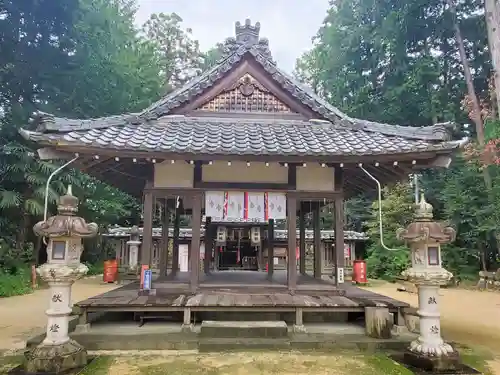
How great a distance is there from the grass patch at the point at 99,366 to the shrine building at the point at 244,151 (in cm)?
98

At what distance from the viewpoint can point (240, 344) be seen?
5.87 metres

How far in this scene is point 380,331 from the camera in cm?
620

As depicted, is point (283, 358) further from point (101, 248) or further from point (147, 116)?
point (101, 248)

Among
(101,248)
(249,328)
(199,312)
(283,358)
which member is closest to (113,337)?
(199,312)

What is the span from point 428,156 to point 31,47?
19576 millimetres

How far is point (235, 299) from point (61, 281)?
294 cm

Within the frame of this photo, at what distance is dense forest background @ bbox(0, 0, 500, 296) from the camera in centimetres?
1633

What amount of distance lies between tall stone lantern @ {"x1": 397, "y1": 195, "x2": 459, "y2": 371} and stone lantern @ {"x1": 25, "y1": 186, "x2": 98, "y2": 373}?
4.75 meters

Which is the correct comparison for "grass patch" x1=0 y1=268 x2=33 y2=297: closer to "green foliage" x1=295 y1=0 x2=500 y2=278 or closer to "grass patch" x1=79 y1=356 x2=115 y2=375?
"grass patch" x1=79 y1=356 x2=115 y2=375

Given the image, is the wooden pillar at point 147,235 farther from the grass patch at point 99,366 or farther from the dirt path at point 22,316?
the dirt path at point 22,316

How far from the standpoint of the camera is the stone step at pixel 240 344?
5.81 metres

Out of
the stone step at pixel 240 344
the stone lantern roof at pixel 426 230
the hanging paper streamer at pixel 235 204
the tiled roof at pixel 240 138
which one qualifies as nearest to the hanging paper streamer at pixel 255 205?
the hanging paper streamer at pixel 235 204

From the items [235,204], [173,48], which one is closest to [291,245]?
[235,204]

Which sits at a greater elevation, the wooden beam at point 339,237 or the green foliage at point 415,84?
the green foliage at point 415,84
